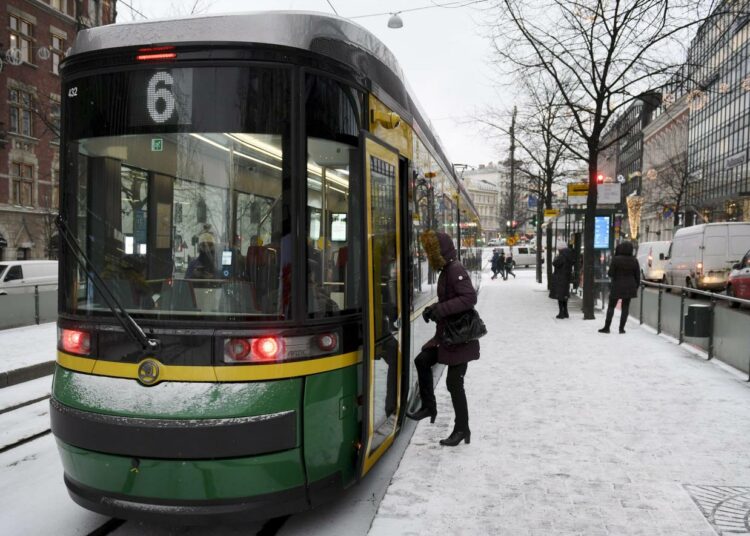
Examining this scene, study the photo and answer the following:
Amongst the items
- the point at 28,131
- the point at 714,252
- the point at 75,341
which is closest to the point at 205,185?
the point at 75,341

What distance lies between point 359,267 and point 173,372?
1.25m

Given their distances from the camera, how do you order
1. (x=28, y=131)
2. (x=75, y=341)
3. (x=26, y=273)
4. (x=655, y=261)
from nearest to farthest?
1. (x=75, y=341)
2. (x=26, y=273)
3. (x=655, y=261)
4. (x=28, y=131)

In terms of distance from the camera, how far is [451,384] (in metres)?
5.44

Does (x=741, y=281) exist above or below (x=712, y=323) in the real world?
above

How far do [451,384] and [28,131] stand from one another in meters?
35.8

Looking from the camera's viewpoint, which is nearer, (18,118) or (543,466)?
(543,466)

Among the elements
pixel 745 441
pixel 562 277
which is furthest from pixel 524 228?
pixel 745 441

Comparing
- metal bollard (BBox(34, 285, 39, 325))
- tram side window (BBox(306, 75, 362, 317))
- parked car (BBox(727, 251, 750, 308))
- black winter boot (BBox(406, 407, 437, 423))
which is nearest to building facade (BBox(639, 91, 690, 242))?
parked car (BBox(727, 251, 750, 308))

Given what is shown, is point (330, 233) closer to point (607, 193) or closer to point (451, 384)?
point (451, 384)

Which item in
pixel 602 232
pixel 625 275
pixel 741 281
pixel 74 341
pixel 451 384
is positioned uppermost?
pixel 602 232

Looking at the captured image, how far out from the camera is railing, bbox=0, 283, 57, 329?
12.8 metres

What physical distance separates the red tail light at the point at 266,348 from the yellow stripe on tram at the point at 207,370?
0.05m

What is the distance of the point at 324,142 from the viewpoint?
3805mm

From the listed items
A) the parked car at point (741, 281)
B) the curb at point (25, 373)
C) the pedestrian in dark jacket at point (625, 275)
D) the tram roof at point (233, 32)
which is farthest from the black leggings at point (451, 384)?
the parked car at point (741, 281)
